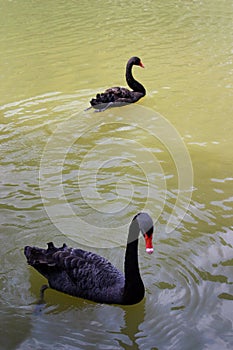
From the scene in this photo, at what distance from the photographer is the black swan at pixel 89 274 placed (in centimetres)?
331

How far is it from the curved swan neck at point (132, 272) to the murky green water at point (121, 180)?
0.59 ft

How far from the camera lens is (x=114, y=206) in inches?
187

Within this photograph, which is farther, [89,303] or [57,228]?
[57,228]

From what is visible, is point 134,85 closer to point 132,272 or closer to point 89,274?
point 89,274

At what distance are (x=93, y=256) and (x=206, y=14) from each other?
10.2 metres

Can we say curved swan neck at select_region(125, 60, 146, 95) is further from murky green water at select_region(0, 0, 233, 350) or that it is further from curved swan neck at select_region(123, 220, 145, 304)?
curved swan neck at select_region(123, 220, 145, 304)

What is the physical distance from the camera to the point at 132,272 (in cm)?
329

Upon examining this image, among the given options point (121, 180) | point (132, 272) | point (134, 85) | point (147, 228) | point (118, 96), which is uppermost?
point (134, 85)

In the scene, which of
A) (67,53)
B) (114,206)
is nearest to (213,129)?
(114,206)

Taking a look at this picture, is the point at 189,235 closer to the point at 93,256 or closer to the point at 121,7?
the point at 93,256

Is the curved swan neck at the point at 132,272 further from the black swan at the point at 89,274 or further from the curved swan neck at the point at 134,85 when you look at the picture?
the curved swan neck at the point at 134,85

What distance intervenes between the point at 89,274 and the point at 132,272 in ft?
1.21

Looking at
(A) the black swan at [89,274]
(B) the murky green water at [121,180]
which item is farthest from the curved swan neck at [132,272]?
(B) the murky green water at [121,180]

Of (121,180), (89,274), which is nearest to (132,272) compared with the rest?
(89,274)
